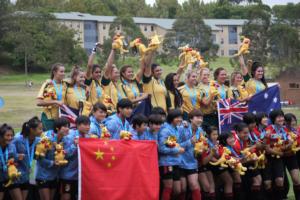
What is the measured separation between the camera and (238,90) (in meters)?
11.3

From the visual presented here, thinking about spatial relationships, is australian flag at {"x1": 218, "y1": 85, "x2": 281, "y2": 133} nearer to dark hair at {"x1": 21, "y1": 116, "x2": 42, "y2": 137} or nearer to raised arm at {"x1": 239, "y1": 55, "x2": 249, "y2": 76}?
raised arm at {"x1": 239, "y1": 55, "x2": 249, "y2": 76}

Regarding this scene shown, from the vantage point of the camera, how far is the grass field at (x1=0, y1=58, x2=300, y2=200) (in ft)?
103

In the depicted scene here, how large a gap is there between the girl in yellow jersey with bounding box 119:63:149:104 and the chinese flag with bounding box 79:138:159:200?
176cm

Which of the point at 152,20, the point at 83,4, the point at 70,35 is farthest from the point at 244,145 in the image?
the point at 83,4

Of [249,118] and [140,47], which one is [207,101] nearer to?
[249,118]

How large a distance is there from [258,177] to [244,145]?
56 cm

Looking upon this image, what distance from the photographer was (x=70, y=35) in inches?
2758

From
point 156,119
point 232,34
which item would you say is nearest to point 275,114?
point 156,119

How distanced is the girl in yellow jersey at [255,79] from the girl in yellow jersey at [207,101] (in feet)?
2.66

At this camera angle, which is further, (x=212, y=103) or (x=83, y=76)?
(x=212, y=103)

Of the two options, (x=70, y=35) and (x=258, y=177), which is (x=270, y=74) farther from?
(x=258, y=177)

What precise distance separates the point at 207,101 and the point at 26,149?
3.72m

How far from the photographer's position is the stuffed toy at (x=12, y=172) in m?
7.85

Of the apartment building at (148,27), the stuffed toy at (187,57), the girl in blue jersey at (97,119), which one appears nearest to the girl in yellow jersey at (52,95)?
the girl in blue jersey at (97,119)
